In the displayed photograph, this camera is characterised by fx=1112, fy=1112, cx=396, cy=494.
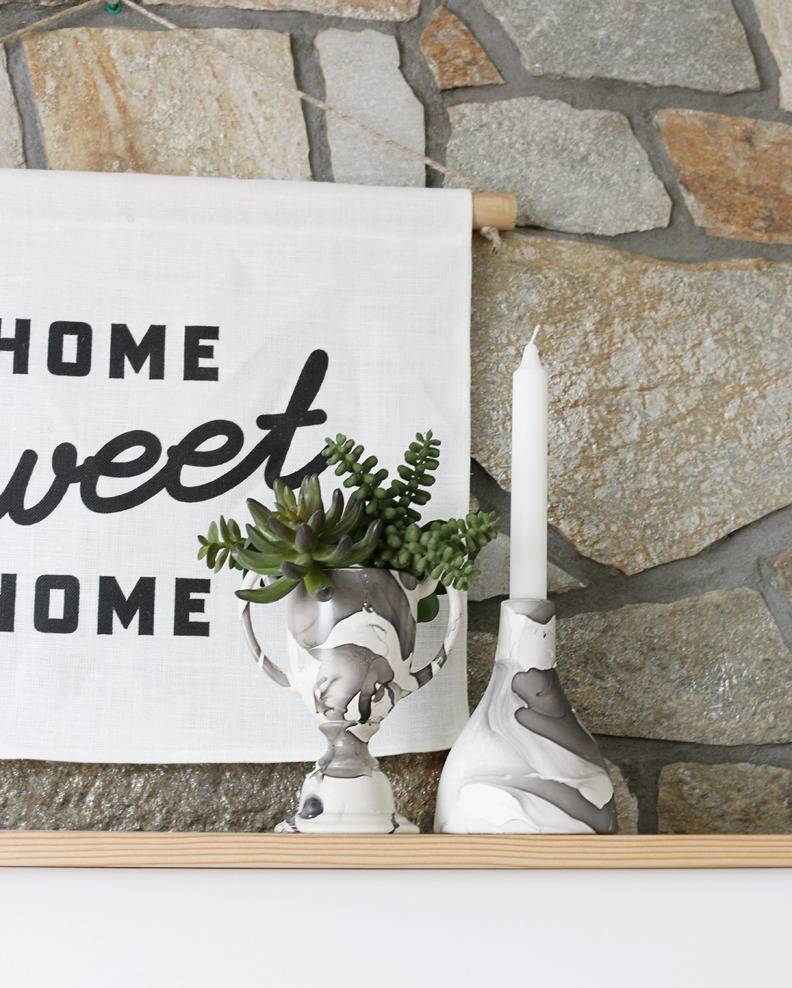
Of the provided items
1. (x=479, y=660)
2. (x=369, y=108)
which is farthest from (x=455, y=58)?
(x=479, y=660)

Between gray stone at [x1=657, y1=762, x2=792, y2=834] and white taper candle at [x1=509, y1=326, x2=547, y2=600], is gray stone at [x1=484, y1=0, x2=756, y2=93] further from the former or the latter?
gray stone at [x1=657, y1=762, x2=792, y2=834]

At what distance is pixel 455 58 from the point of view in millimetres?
1124

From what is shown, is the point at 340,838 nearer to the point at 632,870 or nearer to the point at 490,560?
the point at 632,870

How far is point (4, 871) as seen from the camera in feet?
2.43

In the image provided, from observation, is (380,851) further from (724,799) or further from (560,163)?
(560,163)

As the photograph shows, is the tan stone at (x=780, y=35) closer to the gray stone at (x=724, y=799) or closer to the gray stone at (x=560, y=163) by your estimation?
the gray stone at (x=560, y=163)

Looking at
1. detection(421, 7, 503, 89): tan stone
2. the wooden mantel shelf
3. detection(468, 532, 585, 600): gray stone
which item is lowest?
the wooden mantel shelf

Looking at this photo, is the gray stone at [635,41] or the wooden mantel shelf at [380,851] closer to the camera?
the wooden mantel shelf at [380,851]

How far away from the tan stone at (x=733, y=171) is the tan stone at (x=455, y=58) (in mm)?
184

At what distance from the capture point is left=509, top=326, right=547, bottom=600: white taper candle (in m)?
0.87

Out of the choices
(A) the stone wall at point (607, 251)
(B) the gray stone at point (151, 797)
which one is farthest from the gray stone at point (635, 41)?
(B) the gray stone at point (151, 797)

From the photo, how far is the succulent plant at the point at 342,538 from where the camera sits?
0.81 m

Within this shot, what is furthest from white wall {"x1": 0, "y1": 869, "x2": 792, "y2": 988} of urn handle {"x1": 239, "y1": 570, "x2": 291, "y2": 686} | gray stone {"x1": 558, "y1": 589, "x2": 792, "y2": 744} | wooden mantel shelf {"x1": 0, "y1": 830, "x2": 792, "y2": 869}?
gray stone {"x1": 558, "y1": 589, "x2": 792, "y2": 744}

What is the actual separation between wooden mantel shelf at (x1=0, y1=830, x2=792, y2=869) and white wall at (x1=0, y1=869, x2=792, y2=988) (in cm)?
1
